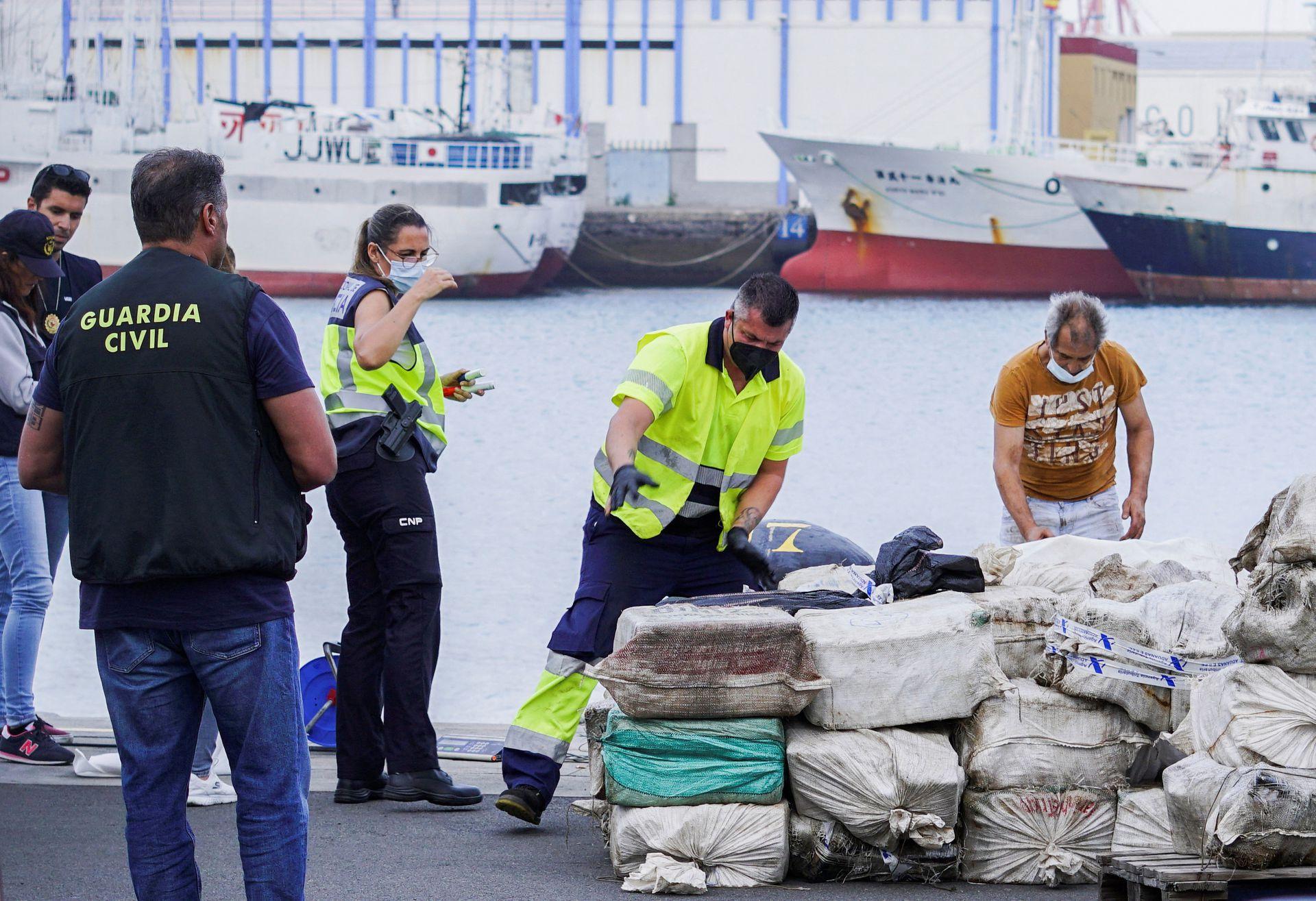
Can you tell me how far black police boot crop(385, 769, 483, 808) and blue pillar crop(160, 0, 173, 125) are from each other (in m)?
36.9

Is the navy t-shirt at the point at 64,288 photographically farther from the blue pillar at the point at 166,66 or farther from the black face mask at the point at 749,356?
the blue pillar at the point at 166,66

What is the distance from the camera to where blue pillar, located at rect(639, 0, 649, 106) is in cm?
4750

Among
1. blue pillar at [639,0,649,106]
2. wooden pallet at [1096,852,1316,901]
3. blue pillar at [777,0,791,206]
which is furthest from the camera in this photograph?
blue pillar at [777,0,791,206]

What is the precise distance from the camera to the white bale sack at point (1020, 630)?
3.78 meters

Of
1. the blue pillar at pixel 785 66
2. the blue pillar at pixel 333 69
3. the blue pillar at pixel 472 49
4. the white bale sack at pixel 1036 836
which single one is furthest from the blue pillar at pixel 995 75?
the white bale sack at pixel 1036 836

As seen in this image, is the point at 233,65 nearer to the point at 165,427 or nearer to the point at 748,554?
the point at 748,554

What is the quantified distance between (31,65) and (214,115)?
Result: 6.27 meters

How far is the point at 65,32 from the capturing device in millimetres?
43219

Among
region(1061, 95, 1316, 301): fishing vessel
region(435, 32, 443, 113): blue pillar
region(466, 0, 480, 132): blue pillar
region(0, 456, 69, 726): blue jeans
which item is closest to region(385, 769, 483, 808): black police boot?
region(0, 456, 69, 726): blue jeans

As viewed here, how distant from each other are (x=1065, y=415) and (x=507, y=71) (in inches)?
1727

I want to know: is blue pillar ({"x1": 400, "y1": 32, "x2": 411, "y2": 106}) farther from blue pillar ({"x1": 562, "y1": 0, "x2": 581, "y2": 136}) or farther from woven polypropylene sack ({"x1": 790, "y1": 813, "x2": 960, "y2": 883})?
woven polypropylene sack ({"x1": 790, "y1": 813, "x2": 960, "y2": 883})

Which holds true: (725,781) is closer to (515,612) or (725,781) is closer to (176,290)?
(176,290)

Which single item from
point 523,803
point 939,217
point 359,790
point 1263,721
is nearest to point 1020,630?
point 1263,721

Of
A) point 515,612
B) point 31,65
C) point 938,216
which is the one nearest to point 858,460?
point 515,612
